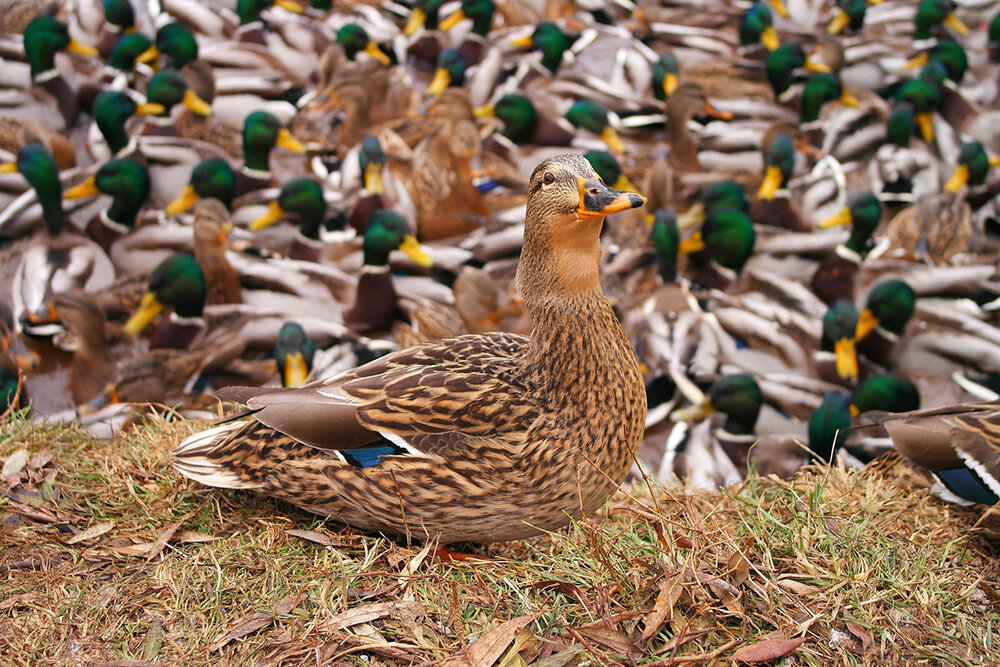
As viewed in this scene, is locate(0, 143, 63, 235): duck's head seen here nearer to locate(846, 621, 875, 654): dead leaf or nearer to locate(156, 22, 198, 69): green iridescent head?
locate(156, 22, 198, 69): green iridescent head

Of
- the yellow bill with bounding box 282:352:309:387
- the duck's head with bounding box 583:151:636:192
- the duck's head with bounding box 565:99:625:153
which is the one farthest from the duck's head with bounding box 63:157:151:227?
the duck's head with bounding box 565:99:625:153

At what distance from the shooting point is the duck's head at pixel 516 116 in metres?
8.81

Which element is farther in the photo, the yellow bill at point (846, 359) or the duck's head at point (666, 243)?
the duck's head at point (666, 243)

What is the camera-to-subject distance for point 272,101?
899 cm

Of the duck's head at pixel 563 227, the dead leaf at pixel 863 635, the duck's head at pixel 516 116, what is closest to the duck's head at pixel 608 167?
the duck's head at pixel 516 116

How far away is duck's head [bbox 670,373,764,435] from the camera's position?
19.0ft

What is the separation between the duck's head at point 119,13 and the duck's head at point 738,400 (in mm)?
7548

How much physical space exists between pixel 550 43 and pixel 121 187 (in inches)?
187

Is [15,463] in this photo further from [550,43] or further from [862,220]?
[550,43]

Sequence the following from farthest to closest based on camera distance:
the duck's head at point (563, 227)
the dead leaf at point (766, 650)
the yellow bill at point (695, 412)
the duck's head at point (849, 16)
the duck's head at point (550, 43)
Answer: the duck's head at point (849, 16) < the duck's head at point (550, 43) < the yellow bill at point (695, 412) < the duck's head at point (563, 227) < the dead leaf at point (766, 650)

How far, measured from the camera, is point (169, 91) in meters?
8.49

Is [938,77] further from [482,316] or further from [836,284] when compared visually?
[482,316]

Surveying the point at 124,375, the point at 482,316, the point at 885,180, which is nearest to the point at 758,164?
the point at 885,180

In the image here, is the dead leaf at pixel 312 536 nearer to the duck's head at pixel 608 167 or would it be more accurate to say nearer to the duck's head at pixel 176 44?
the duck's head at pixel 608 167
